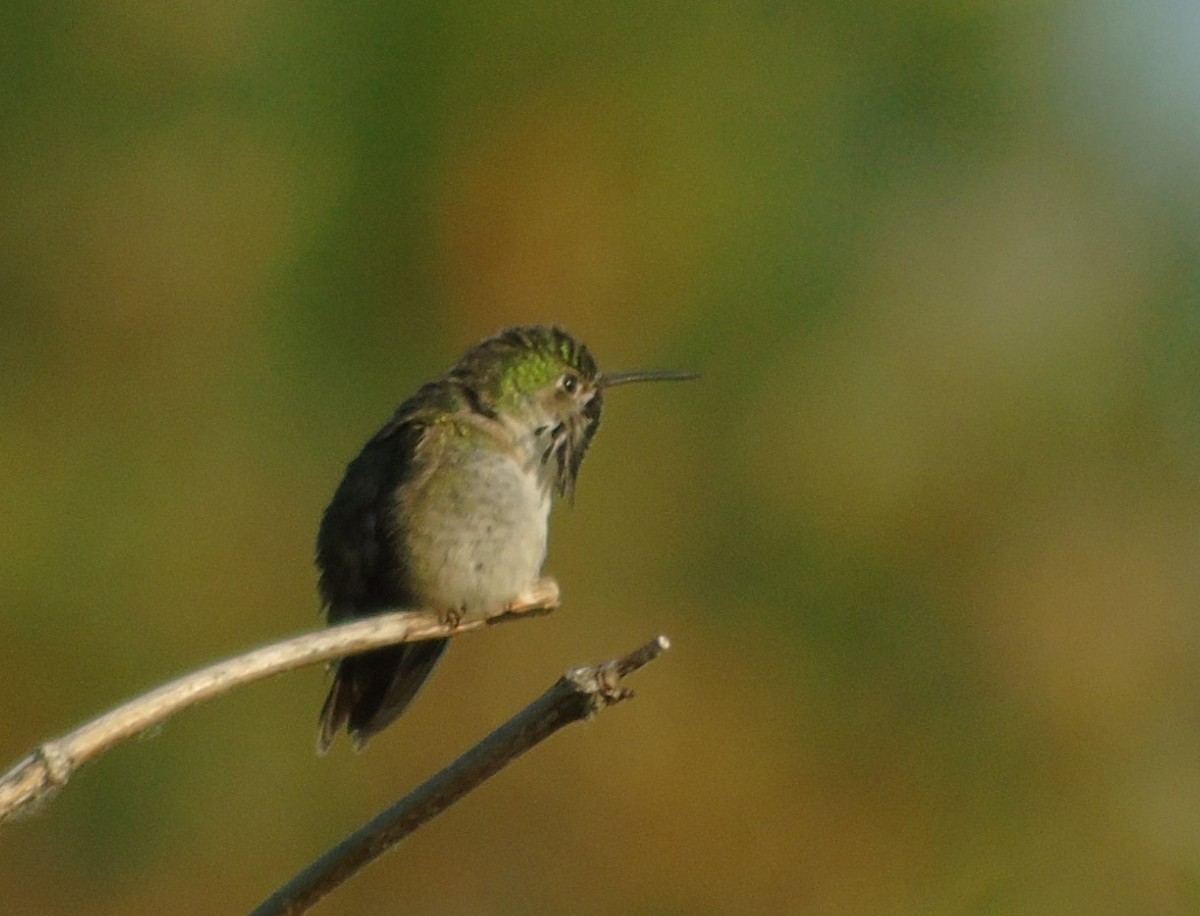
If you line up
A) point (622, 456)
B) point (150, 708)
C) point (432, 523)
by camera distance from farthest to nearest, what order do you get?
1. point (622, 456)
2. point (432, 523)
3. point (150, 708)

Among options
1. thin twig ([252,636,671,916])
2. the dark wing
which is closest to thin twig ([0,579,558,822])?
thin twig ([252,636,671,916])

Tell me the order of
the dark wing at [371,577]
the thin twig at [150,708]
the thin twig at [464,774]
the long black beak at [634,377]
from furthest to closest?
1. the long black beak at [634,377]
2. the dark wing at [371,577]
3. the thin twig at [464,774]
4. the thin twig at [150,708]

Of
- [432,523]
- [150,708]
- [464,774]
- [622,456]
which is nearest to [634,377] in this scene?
[432,523]

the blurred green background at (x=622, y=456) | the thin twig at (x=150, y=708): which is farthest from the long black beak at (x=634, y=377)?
the blurred green background at (x=622, y=456)

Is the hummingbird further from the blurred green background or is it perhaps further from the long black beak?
the blurred green background

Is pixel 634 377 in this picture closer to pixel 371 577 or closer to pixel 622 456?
pixel 371 577

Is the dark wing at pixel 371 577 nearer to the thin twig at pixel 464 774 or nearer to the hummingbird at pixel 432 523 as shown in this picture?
the hummingbird at pixel 432 523

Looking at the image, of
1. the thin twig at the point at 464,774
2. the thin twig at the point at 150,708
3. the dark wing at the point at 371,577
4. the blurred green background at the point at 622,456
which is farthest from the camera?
the blurred green background at the point at 622,456

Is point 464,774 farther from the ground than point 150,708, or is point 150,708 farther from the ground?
point 150,708
